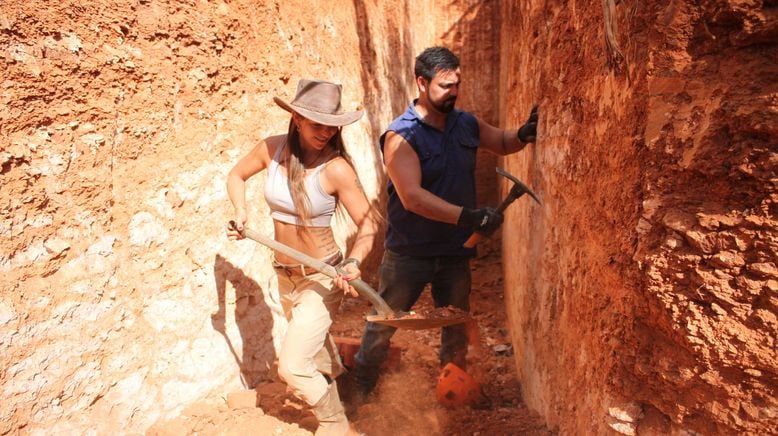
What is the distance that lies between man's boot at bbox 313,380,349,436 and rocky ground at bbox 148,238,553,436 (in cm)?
26

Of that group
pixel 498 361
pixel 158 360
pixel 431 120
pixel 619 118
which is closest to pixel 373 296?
pixel 431 120

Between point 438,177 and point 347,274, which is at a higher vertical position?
point 438,177

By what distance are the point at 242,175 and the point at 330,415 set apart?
1.50m

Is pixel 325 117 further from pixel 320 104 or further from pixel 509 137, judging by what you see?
pixel 509 137

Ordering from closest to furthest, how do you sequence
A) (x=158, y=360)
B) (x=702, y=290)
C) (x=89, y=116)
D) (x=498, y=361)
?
(x=702, y=290) < (x=89, y=116) < (x=158, y=360) < (x=498, y=361)

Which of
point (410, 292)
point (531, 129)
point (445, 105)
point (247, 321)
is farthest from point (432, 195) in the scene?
point (247, 321)

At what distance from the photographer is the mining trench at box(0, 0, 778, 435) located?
1265 millimetres

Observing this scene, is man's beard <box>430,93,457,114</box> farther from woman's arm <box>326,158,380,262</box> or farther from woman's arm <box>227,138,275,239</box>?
woman's arm <box>227,138,275,239</box>

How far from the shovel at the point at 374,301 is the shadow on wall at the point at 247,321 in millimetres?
692

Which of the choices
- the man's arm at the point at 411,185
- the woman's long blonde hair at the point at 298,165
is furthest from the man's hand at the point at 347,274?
the man's arm at the point at 411,185

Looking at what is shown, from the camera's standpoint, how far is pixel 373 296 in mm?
2803

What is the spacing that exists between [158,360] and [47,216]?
41.9 inches

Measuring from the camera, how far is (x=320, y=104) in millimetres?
2682

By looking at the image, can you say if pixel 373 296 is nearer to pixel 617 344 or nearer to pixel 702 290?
pixel 617 344
